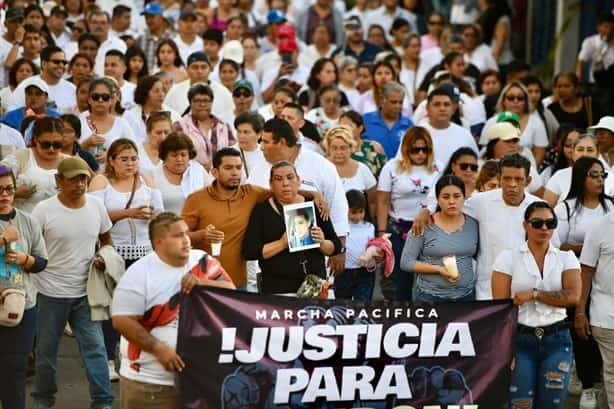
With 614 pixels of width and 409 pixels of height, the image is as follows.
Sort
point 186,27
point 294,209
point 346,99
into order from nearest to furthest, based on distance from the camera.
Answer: point 294,209, point 346,99, point 186,27

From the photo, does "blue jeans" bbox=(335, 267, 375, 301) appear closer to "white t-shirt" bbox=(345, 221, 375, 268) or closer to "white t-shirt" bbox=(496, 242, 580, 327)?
"white t-shirt" bbox=(345, 221, 375, 268)

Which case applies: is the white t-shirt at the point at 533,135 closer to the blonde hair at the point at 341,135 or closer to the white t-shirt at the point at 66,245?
the blonde hair at the point at 341,135

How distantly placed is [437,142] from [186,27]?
17.8 ft

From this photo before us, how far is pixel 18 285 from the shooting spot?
9.60 meters

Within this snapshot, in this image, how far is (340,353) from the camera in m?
9.04

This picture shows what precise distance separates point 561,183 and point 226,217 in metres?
3.43

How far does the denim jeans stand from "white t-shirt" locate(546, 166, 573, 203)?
16.1 ft

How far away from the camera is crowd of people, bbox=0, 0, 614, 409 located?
31.5ft

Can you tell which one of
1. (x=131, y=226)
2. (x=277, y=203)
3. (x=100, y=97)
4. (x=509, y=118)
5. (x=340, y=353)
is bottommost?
(x=340, y=353)

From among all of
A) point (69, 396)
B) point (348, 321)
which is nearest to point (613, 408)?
point (348, 321)

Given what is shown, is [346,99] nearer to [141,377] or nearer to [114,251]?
[114,251]

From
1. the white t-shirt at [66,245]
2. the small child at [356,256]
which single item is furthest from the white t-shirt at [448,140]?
the white t-shirt at [66,245]

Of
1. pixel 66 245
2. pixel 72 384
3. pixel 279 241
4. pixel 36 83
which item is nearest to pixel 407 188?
pixel 279 241

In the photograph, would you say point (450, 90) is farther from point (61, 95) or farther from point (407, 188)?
point (61, 95)
